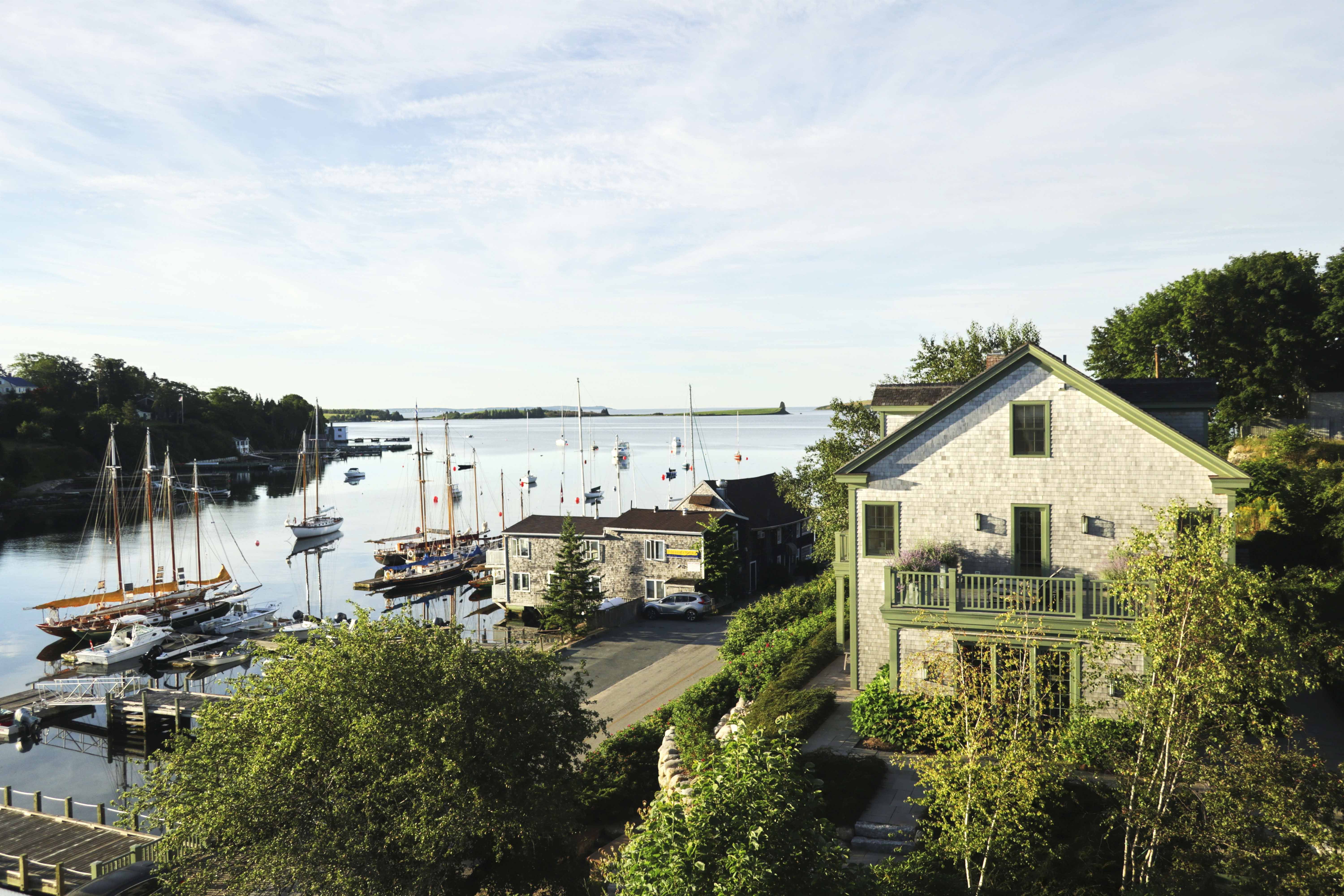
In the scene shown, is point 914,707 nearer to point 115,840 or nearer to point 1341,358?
point 115,840

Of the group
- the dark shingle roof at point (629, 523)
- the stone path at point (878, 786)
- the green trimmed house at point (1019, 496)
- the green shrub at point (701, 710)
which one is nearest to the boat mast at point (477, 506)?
the dark shingle roof at point (629, 523)

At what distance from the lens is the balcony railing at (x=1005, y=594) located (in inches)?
799

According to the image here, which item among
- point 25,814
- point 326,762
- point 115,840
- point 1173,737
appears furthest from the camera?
point 25,814

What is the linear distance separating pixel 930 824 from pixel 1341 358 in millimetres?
44628

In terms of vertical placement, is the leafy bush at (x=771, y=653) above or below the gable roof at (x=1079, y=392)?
below

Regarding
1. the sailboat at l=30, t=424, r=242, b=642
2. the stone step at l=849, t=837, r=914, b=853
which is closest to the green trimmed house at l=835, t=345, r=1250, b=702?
the stone step at l=849, t=837, r=914, b=853

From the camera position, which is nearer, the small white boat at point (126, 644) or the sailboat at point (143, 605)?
the small white boat at point (126, 644)

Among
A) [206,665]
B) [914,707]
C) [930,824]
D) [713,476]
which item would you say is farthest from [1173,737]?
[713,476]

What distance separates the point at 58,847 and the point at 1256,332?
59.5 meters

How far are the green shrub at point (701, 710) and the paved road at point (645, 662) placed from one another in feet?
14.5

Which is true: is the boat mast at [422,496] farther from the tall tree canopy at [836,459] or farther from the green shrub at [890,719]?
the green shrub at [890,719]

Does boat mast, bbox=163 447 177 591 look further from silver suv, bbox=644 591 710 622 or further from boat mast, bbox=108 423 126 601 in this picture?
silver suv, bbox=644 591 710 622

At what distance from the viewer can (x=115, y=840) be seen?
1105 inches

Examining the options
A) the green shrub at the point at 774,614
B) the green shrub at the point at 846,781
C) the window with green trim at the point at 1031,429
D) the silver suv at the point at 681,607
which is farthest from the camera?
the silver suv at the point at 681,607
